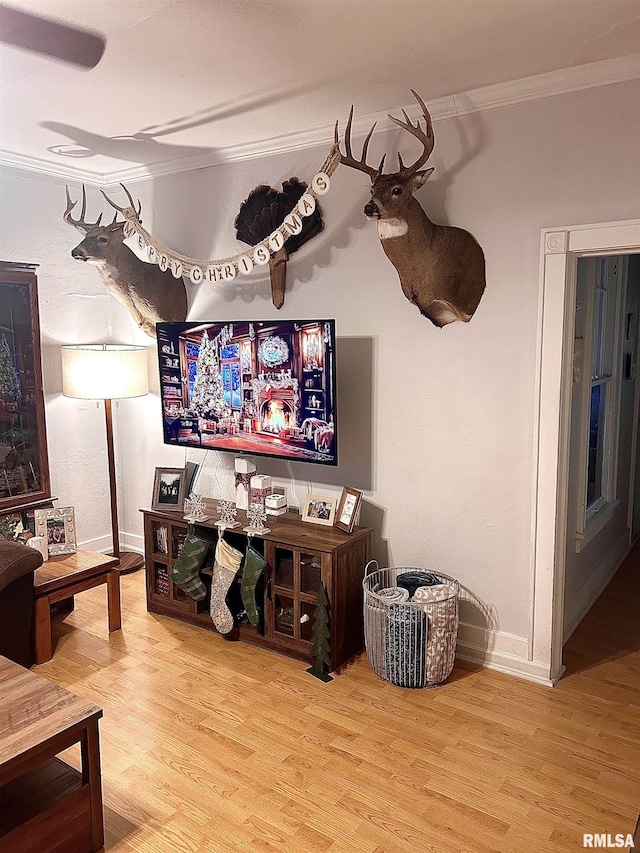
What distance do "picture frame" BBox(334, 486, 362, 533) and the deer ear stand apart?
4.75 feet

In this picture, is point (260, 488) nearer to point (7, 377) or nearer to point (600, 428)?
point (7, 377)

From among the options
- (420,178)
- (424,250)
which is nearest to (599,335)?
(424,250)

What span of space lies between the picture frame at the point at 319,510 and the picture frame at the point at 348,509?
75 mm

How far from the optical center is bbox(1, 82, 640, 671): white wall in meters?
2.78

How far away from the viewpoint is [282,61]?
99.1 inches

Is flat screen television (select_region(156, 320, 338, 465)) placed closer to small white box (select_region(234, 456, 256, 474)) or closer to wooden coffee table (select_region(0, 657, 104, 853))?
small white box (select_region(234, 456, 256, 474))

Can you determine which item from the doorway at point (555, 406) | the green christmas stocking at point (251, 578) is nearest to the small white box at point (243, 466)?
the green christmas stocking at point (251, 578)

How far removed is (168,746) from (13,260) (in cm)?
290

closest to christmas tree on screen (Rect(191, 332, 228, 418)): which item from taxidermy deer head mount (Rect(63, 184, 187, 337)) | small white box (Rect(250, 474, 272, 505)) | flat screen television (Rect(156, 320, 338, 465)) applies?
flat screen television (Rect(156, 320, 338, 465))

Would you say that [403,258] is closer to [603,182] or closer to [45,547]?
[603,182]

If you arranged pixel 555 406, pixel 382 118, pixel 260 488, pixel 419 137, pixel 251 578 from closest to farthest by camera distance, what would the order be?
pixel 419 137, pixel 555 406, pixel 382 118, pixel 251 578, pixel 260 488

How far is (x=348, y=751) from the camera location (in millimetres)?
2572

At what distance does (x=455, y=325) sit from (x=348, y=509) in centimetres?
103

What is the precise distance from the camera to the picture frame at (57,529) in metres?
3.72
